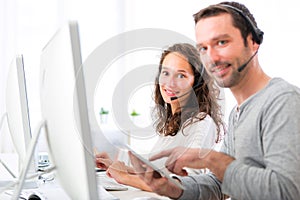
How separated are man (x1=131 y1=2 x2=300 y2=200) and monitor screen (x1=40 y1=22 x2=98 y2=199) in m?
0.19

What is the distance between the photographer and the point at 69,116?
0.69 metres

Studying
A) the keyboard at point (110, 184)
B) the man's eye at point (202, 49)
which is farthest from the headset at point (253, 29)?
the keyboard at point (110, 184)

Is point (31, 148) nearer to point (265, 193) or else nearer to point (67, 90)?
point (67, 90)

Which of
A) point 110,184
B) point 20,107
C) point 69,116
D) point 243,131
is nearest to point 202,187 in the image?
point 243,131

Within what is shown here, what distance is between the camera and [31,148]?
0.81m

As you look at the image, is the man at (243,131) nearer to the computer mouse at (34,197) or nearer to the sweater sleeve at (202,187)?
the sweater sleeve at (202,187)

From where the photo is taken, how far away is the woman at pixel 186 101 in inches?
40.6

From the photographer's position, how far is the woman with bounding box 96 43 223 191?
1.03 m

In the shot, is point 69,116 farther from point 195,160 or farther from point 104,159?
point 195,160

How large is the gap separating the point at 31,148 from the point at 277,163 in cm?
52

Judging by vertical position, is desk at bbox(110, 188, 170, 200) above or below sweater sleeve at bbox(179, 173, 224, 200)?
below

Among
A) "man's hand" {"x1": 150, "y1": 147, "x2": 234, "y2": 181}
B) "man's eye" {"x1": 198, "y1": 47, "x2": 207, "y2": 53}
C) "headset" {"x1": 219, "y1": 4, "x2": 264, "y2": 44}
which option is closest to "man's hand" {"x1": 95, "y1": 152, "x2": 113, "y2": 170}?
"man's hand" {"x1": 150, "y1": 147, "x2": 234, "y2": 181}

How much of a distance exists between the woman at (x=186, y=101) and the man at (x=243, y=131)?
41 mm

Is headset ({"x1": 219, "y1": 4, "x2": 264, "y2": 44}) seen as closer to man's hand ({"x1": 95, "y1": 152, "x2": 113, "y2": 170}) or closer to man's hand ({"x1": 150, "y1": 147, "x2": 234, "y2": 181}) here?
man's hand ({"x1": 150, "y1": 147, "x2": 234, "y2": 181})
